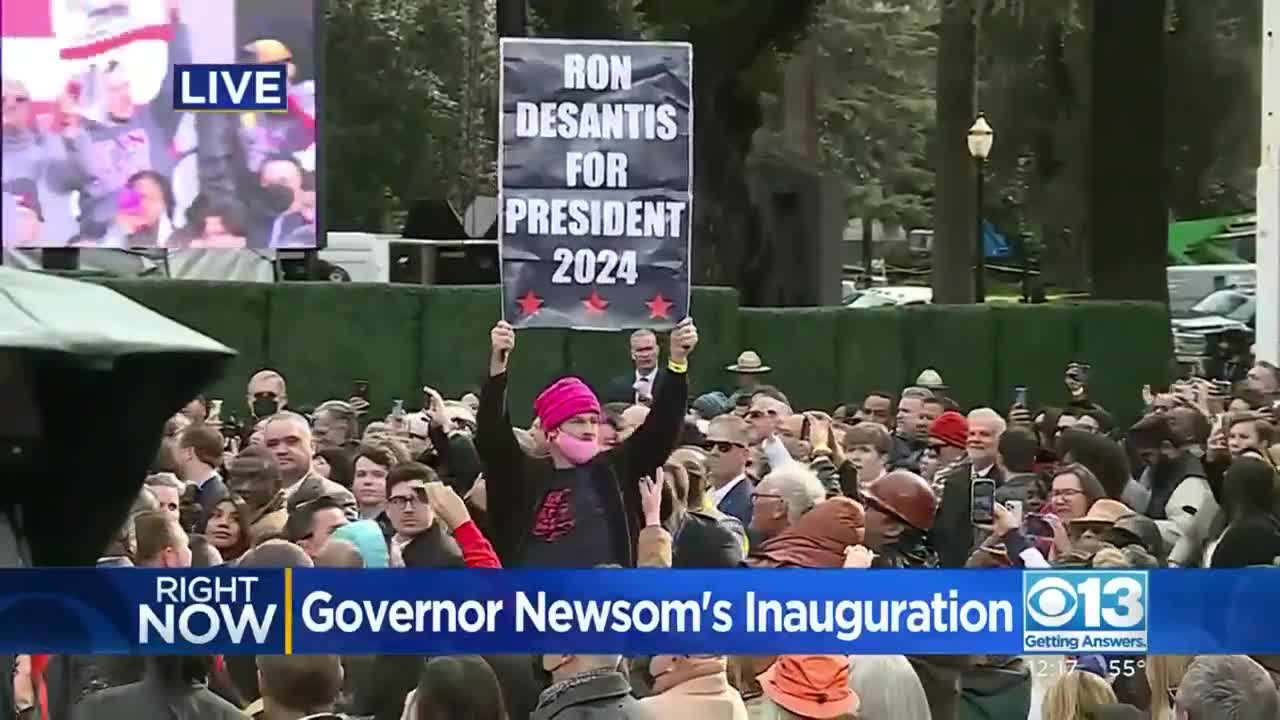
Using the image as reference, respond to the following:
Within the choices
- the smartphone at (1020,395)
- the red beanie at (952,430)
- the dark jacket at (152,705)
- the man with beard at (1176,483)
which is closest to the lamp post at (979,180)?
the smartphone at (1020,395)

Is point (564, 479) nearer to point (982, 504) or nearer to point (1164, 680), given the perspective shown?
point (982, 504)

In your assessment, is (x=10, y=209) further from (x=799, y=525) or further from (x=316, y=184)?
(x=799, y=525)

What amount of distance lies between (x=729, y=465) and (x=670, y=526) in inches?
43.5

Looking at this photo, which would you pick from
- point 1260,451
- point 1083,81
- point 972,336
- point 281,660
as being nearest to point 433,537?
point 281,660

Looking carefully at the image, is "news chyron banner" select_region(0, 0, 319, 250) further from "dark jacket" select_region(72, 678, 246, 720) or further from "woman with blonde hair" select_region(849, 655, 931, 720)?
"woman with blonde hair" select_region(849, 655, 931, 720)

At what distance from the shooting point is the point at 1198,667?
506cm

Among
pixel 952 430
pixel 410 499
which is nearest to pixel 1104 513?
pixel 410 499

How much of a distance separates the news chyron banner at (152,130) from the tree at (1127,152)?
43.2 ft

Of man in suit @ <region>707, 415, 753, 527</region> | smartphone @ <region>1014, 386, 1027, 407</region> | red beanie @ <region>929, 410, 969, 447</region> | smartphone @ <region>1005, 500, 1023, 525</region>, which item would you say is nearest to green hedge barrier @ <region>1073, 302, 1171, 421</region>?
smartphone @ <region>1014, 386, 1027, 407</region>

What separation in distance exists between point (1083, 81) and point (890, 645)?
941 inches

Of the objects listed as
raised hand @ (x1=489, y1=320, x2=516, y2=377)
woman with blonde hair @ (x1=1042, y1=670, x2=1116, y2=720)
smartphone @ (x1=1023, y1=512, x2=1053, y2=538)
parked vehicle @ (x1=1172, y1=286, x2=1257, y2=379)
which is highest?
raised hand @ (x1=489, y1=320, x2=516, y2=377)

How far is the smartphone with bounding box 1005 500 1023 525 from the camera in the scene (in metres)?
6.85

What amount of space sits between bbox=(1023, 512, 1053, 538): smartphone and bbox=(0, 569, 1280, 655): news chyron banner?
143 centimetres

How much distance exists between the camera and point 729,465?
7.92 meters
